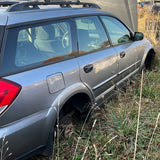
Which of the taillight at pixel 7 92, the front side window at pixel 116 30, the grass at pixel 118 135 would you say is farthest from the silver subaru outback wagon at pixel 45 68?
the grass at pixel 118 135

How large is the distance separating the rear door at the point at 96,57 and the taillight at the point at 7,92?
35.7 inches

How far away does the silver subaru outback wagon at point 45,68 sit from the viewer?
1671mm

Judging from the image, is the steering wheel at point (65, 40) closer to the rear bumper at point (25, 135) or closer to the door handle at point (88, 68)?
the door handle at point (88, 68)

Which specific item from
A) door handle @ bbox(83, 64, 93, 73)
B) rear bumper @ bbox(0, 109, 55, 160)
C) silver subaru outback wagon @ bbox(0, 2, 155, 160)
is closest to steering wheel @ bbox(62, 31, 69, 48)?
silver subaru outback wagon @ bbox(0, 2, 155, 160)

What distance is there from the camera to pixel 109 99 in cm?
317

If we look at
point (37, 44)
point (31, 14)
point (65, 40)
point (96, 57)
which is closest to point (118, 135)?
point (96, 57)

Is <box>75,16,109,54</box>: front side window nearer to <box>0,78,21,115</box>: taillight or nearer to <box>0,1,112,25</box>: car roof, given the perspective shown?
<box>0,1,112,25</box>: car roof

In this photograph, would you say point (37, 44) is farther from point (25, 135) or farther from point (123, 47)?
point (123, 47)

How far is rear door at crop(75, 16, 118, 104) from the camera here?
2.46 m

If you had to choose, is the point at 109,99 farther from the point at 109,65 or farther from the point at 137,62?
the point at 137,62

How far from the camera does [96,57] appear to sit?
2621mm

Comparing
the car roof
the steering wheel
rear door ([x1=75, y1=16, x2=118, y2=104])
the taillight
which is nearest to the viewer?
the taillight

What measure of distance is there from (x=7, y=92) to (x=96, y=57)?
137cm

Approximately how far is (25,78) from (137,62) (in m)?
2.64
